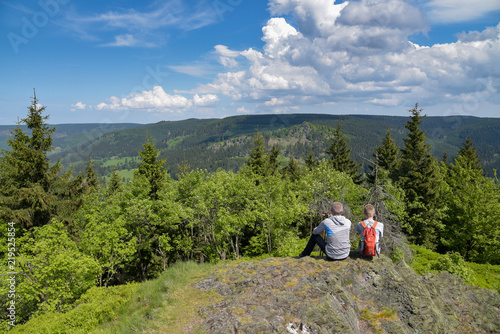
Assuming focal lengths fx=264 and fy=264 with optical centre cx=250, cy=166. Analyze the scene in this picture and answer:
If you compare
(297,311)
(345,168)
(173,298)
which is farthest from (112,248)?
(345,168)

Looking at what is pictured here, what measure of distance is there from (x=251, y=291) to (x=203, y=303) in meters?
1.65

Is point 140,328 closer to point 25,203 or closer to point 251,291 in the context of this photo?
point 251,291

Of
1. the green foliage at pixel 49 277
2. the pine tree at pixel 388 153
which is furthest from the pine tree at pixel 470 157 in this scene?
the green foliage at pixel 49 277

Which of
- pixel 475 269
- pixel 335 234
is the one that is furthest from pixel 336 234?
pixel 475 269

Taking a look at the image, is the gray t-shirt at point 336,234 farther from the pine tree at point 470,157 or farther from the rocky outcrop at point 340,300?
the pine tree at point 470,157

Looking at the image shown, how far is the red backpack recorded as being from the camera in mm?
9812

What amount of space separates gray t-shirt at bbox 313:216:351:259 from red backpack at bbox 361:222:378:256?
0.64m

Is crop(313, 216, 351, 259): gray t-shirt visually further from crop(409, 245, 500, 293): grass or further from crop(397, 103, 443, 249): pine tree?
crop(397, 103, 443, 249): pine tree

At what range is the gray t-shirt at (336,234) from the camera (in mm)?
9695

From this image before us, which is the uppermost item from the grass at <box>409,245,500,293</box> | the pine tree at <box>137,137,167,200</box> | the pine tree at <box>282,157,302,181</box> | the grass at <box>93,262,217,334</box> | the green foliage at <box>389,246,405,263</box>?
the pine tree at <box>137,137,167,200</box>

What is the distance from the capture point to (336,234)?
32.2 feet

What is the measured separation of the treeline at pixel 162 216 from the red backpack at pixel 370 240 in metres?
9.88

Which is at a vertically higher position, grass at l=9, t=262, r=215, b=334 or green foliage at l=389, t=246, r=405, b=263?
grass at l=9, t=262, r=215, b=334

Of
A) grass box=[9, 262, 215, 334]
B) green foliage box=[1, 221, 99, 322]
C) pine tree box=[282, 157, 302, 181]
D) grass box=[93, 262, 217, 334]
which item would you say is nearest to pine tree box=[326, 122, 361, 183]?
pine tree box=[282, 157, 302, 181]
